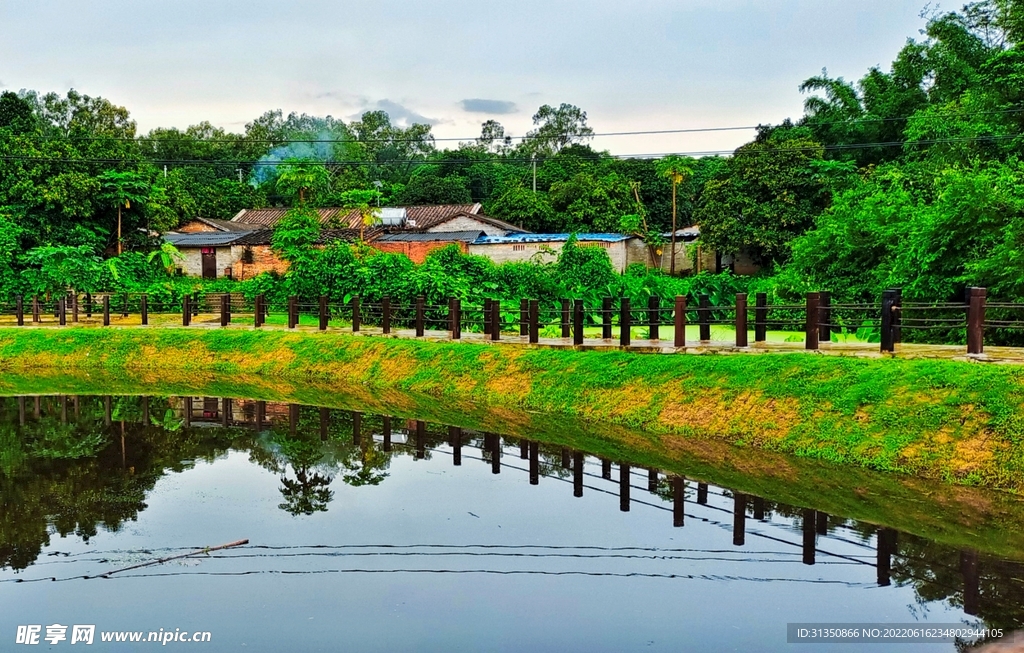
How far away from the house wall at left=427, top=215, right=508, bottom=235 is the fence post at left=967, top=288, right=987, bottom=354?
29.9 metres

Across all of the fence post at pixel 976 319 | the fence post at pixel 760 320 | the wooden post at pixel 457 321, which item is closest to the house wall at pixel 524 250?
the wooden post at pixel 457 321

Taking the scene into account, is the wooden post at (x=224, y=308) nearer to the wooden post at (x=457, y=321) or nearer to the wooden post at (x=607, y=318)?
the wooden post at (x=457, y=321)

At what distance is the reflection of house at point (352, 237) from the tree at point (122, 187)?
614 centimetres

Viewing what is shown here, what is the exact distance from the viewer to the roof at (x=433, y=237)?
38375mm

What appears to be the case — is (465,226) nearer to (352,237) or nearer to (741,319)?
(352,237)

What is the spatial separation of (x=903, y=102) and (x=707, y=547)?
111 ft

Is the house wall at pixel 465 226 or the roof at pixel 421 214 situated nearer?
the roof at pixel 421 214

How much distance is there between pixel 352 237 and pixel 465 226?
6706 mm

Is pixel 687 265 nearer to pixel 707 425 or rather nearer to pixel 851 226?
pixel 851 226

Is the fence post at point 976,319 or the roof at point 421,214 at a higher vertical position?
the roof at point 421,214

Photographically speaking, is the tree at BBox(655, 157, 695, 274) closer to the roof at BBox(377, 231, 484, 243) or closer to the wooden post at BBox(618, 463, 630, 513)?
the roof at BBox(377, 231, 484, 243)

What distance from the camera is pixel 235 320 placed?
92.8 ft

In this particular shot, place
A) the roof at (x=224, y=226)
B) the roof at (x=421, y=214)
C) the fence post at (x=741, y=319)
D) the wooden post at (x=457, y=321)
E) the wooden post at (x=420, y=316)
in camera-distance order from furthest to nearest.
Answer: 1. the roof at (x=224, y=226)
2. the roof at (x=421, y=214)
3. the wooden post at (x=420, y=316)
4. the wooden post at (x=457, y=321)
5. the fence post at (x=741, y=319)

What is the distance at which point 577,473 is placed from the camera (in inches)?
497
